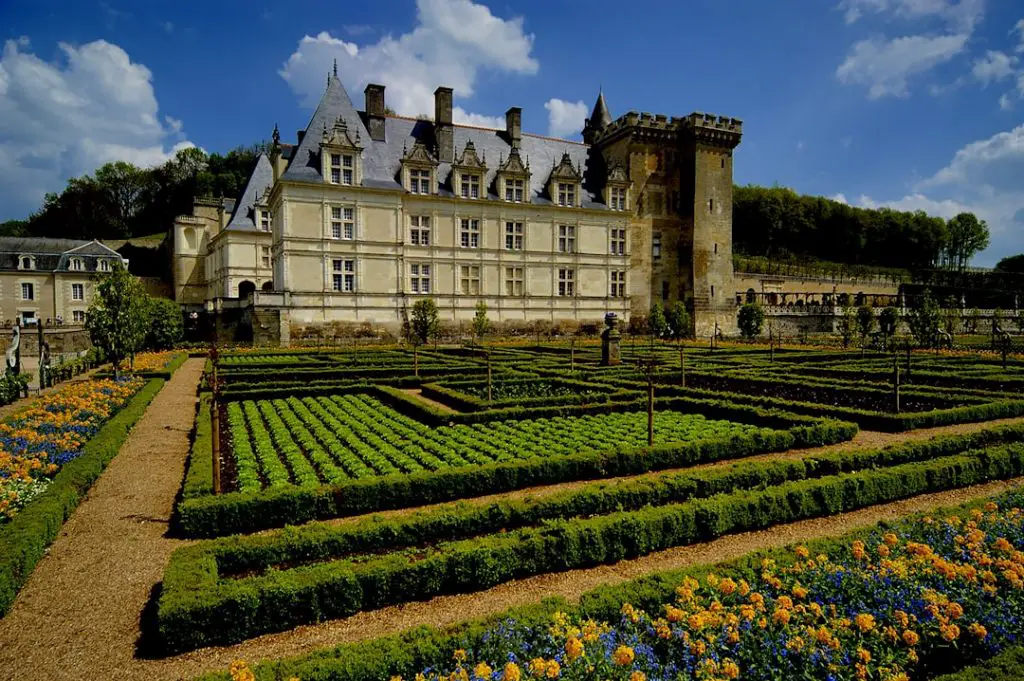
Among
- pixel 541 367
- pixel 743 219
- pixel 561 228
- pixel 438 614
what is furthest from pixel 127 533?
pixel 743 219

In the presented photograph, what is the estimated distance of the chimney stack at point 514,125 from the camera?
43.9m

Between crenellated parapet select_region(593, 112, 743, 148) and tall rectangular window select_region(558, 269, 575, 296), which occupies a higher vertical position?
crenellated parapet select_region(593, 112, 743, 148)

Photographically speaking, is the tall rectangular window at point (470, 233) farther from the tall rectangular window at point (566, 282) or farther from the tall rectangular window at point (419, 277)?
the tall rectangular window at point (566, 282)

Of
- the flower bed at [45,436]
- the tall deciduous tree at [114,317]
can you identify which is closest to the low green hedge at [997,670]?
the flower bed at [45,436]

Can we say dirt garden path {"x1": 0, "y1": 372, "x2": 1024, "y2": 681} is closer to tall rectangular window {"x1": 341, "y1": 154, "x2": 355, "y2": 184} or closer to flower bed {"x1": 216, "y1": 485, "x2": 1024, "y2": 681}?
flower bed {"x1": 216, "y1": 485, "x2": 1024, "y2": 681}

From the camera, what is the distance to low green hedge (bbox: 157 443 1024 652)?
5.41 m

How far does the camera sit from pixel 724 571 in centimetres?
580

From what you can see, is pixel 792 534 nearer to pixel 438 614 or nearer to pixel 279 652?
pixel 438 614

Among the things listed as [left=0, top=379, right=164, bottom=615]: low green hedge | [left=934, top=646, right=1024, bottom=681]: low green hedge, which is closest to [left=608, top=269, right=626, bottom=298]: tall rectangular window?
[left=0, top=379, right=164, bottom=615]: low green hedge

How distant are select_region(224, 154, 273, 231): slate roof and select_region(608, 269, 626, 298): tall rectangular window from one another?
2813 cm

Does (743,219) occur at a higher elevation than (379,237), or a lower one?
higher

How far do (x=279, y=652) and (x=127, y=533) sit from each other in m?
3.90

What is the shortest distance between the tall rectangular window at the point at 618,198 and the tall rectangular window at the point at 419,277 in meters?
15.4

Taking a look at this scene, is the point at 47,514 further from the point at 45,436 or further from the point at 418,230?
the point at 418,230
